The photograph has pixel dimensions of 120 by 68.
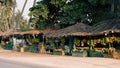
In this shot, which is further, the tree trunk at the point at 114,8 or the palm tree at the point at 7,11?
the palm tree at the point at 7,11

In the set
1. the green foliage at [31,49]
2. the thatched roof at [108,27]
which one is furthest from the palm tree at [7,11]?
the thatched roof at [108,27]

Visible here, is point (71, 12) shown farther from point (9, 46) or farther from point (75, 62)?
point (75, 62)

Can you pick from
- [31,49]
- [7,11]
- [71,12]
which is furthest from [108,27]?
[7,11]

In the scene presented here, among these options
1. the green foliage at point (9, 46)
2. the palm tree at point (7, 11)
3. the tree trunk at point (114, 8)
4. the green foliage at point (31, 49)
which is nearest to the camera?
the tree trunk at point (114, 8)

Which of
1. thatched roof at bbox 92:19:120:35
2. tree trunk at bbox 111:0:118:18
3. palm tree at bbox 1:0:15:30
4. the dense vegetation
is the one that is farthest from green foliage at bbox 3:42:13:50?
thatched roof at bbox 92:19:120:35

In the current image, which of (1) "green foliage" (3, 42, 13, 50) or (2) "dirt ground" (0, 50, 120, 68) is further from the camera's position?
(1) "green foliage" (3, 42, 13, 50)

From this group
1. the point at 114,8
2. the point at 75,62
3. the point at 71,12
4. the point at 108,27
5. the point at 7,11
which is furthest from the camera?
the point at 7,11

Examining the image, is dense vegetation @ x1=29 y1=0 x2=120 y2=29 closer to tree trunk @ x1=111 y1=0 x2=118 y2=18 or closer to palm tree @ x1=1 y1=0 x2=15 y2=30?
tree trunk @ x1=111 y1=0 x2=118 y2=18

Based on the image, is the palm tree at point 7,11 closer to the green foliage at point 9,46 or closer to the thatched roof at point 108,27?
the green foliage at point 9,46

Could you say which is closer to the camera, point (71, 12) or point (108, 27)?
point (108, 27)

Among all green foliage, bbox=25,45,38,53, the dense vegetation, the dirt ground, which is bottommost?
the dirt ground

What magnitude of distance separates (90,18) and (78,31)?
30.3 feet

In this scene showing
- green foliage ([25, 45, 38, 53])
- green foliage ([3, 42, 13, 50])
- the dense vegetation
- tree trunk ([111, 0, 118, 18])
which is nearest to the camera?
tree trunk ([111, 0, 118, 18])

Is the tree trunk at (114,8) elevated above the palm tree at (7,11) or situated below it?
below
